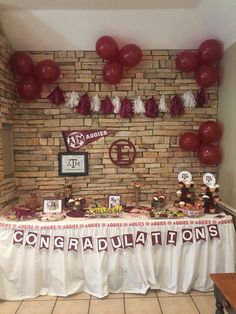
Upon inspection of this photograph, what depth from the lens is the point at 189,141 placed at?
126 inches

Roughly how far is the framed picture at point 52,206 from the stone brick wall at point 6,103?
419 millimetres

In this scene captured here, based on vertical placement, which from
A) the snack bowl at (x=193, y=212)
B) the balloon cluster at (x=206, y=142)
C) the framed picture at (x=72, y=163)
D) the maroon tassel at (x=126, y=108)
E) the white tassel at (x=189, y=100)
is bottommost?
the snack bowl at (x=193, y=212)

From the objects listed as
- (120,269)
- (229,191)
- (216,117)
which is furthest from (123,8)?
(120,269)

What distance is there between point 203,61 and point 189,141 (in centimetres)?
88

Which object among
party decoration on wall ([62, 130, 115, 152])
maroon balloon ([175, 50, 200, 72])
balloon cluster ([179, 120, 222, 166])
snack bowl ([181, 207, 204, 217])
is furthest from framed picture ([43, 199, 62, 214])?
maroon balloon ([175, 50, 200, 72])

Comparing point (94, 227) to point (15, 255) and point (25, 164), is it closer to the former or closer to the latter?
point (15, 255)

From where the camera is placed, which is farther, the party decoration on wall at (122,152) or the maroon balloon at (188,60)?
the party decoration on wall at (122,152)

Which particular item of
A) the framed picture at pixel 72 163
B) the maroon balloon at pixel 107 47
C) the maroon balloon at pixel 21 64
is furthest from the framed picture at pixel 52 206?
the maroon balloon at pixel 107 47

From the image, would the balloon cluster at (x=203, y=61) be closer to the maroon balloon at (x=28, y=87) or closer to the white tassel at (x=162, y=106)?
the white tassel at (x=162, y=106)

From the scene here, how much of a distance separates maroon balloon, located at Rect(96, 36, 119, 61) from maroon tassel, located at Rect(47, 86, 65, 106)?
2.04 ft

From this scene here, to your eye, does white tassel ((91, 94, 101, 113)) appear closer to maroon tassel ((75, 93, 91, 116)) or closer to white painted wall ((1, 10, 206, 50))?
maroon tassel ((75, 93, 91, 116))

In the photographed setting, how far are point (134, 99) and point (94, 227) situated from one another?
1.53 m

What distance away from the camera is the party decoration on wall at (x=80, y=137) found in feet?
11.0

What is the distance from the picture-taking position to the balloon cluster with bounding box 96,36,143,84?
9.68 ft
